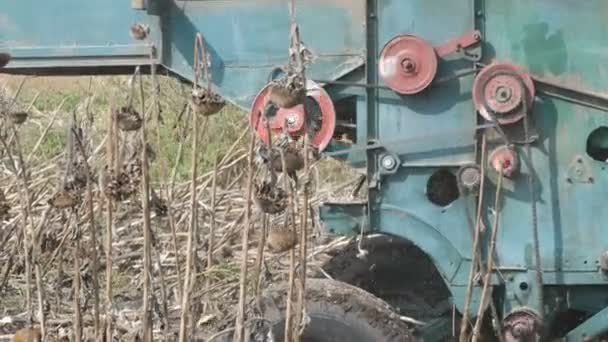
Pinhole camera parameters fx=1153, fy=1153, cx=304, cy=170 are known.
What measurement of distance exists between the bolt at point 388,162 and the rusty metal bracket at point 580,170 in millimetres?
660

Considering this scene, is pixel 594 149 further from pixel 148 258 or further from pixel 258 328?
Answer: pixel 148 258

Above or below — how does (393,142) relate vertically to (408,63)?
below

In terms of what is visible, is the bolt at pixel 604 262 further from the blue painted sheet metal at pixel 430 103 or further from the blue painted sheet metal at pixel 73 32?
the blue painted sheet metal at pixel 73 32

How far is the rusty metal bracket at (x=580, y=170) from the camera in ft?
14.0

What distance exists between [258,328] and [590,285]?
5.66 feet

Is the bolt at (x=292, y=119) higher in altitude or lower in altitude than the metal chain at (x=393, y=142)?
higher

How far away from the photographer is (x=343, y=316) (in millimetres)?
4391

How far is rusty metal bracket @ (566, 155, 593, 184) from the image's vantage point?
14.0 ft

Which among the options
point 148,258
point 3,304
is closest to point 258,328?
point 148,258

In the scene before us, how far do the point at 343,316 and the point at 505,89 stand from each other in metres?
1.05

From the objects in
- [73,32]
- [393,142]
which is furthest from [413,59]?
[73,32]

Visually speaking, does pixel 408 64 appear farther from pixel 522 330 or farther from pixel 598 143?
pixel 522 330

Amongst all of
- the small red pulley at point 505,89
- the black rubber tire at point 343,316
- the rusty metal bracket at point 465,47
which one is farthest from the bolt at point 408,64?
the black rubber tire at point 343,316

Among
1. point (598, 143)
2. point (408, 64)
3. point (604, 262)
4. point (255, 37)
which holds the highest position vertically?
point (255, 37)
